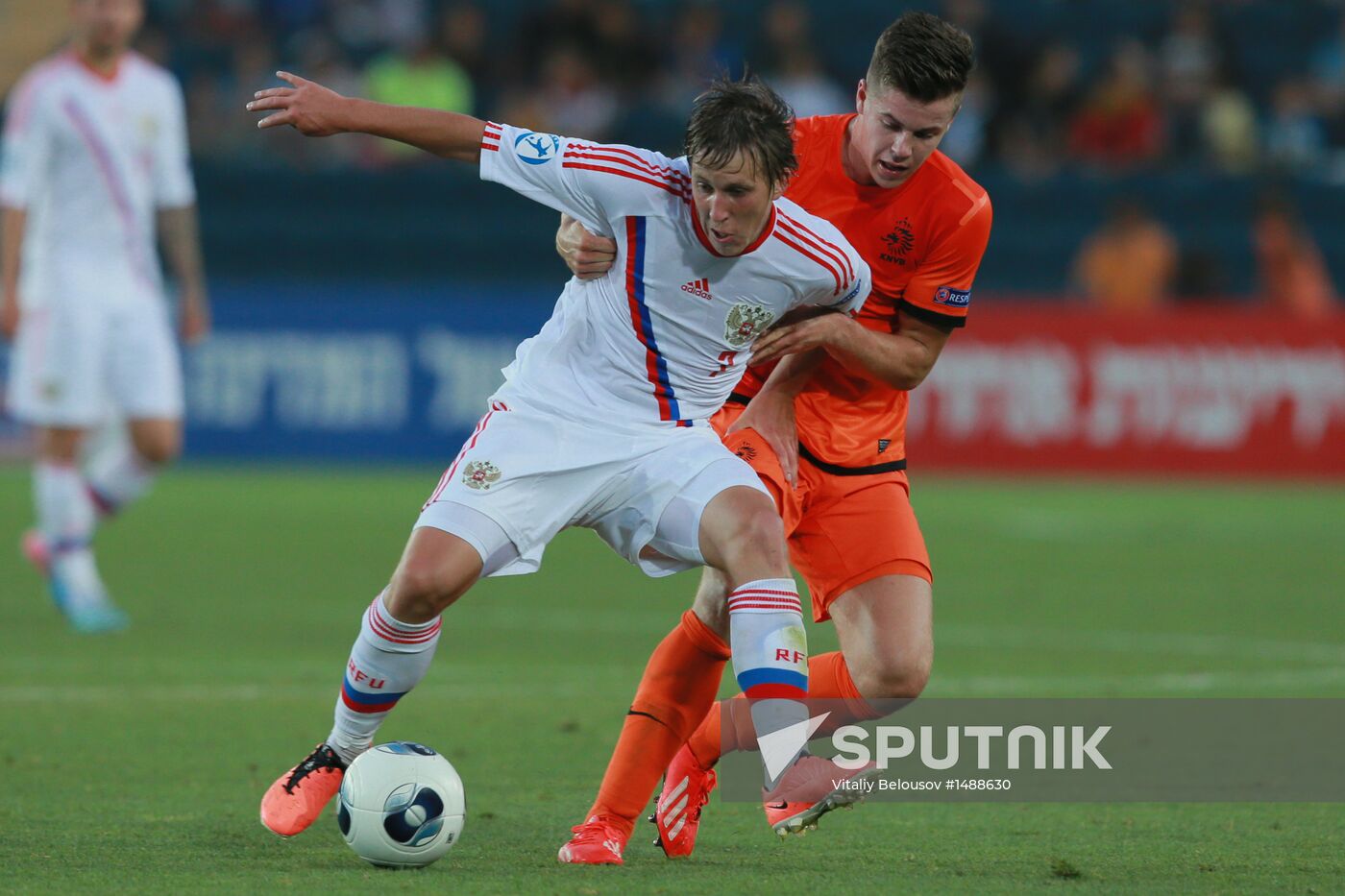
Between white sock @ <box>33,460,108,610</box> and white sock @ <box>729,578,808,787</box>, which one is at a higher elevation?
white sock @ <box>729,578,808,787</box>

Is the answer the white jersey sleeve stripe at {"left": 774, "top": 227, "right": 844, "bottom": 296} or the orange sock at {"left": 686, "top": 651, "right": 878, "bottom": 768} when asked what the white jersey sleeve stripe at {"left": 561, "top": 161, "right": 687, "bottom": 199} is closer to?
the white jersey sleeve stripe at {"left": 774, "top": 227, "right": 844, "bottom": 296}

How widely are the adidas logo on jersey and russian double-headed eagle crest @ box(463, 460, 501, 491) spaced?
23.5 inches

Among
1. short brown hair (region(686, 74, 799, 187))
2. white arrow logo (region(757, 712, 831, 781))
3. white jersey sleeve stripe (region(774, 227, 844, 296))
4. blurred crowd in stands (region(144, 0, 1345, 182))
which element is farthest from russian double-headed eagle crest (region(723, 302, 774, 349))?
blurred crowd in stands (region(144, 0, 1345, 182))

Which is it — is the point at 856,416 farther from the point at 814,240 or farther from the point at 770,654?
the point at 770,654

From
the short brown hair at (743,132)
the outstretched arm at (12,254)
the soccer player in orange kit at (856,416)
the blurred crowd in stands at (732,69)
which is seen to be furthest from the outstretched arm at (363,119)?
the blurred crowd in stands at (732,69)

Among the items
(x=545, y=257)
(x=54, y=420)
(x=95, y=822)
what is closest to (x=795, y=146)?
(x=95, y=822)

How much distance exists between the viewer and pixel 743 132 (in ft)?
14.4

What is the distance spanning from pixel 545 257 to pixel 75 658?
8.68 metres

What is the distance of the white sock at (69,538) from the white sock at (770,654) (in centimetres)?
472

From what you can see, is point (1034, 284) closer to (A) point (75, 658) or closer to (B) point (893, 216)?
(A) point (75, 658)

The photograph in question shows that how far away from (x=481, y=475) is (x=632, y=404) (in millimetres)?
393

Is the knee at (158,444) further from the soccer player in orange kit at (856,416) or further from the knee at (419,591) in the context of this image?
the knee at (419,591)

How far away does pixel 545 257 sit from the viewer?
15875 millimetres

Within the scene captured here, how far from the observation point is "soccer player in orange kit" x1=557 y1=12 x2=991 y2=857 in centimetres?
473
